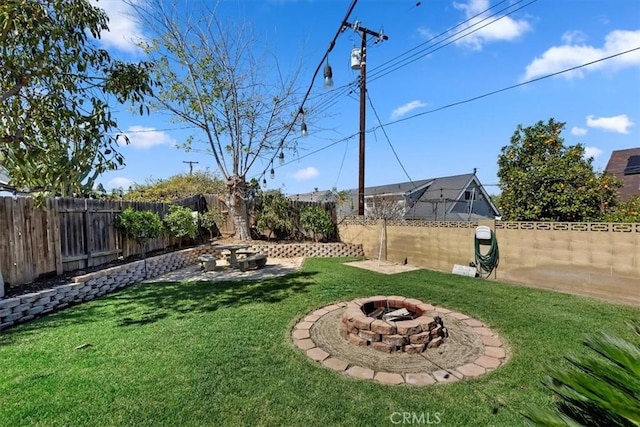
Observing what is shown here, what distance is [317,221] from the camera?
11.6m

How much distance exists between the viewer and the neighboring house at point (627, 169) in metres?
11.0

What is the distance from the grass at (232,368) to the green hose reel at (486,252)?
62.6 inches

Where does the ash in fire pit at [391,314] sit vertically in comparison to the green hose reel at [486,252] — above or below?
below

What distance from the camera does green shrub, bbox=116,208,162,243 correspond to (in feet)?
24.3

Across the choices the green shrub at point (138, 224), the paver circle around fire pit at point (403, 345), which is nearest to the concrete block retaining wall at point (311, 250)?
the green shrub at point (138, 224)

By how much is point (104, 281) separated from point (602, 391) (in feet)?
23.9

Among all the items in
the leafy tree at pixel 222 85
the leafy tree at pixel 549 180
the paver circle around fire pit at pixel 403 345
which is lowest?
the paver circle around fire pit at pixel 403 345

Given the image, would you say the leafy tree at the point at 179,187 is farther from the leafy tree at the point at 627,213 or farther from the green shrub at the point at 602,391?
the green shrub at the point at 602,391

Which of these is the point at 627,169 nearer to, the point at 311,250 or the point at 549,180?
the point at 549,180

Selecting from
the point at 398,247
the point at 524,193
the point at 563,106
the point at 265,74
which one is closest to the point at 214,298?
the point at 398,247

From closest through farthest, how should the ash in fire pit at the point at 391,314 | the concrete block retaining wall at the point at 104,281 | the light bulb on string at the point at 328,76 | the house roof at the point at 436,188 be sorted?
1. the ash in fire pit at the point at 391,314
2. the concrete block retaining wall at the point at 104,281
3. the light bulb on string at the point at 328,76
4. the house roof at the point at 436,188

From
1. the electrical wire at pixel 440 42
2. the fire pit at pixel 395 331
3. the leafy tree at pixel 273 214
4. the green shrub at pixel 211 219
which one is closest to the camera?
the fire pit at pixel 395 331

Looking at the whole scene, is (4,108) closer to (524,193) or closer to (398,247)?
(398,247)

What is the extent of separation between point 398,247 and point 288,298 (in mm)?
5120
